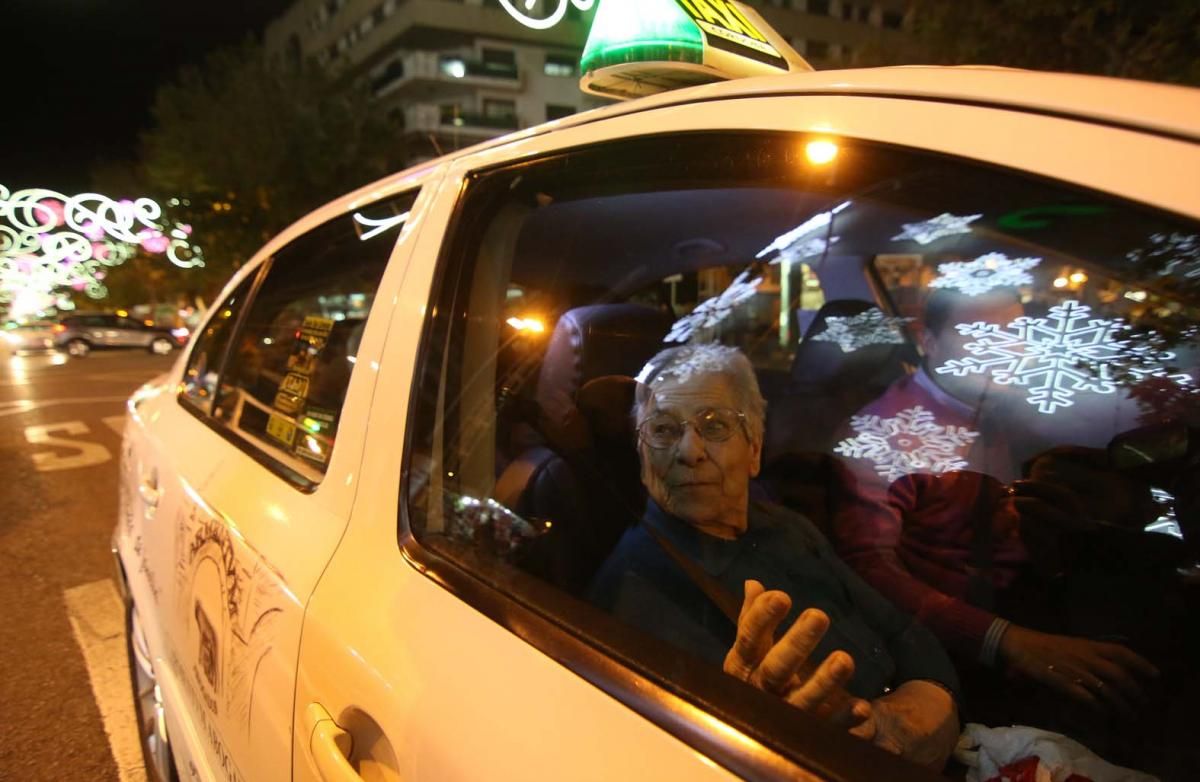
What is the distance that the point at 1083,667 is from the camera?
1195 mm

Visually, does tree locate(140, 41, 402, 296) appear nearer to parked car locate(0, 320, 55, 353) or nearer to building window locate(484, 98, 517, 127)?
parked car locate(0, 320, 55, 353)

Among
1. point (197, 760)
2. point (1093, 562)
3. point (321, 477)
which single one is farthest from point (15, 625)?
point (1093, 562)

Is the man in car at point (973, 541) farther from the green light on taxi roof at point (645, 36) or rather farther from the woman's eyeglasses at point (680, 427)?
the green light on taxi roof at point (645, 36)

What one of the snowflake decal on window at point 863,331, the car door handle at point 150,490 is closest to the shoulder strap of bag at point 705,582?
the snowflake decal on window at point 863,331

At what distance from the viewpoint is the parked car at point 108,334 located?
2258 cm

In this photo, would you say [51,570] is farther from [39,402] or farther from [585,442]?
[39,402]

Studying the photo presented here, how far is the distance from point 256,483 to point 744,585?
3.63 ft

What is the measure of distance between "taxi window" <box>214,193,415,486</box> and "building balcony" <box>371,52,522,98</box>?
4007 centimetres

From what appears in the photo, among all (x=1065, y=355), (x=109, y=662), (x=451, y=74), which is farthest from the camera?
(x=451, y=74)

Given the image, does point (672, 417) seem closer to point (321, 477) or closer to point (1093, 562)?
point (321, 477)

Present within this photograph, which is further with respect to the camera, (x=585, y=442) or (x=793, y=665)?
(x=585, y=442)

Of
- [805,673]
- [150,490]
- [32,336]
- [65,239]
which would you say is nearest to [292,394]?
[150,490]

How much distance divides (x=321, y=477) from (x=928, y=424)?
1409 mm

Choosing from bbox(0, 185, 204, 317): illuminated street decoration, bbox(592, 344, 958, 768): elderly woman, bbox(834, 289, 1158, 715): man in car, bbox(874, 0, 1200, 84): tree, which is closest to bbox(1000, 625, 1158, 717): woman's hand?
bbox(834, 289, 1158, 715): man in car
